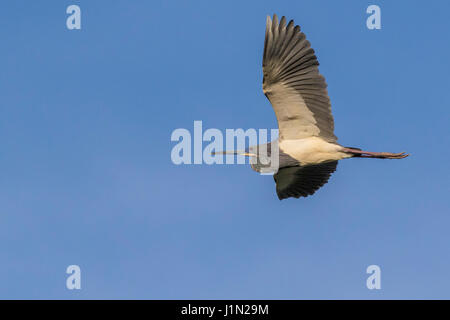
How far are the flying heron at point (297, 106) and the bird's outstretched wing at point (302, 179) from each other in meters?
0.04

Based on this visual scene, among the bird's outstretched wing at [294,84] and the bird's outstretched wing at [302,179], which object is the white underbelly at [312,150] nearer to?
the bird's outstretched wing at [294,84]

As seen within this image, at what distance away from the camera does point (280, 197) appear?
13.3m

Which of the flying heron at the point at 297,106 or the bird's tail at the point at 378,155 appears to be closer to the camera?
the flying heron at the point at 297,106

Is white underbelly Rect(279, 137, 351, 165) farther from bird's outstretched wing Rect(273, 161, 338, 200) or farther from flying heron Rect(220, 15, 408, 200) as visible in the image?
bird's outstretched wing Rect(273, 161, 338, 200)

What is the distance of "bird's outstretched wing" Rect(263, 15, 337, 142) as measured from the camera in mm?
10883

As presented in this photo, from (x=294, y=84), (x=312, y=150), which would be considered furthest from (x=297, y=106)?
(x=312, y=150)

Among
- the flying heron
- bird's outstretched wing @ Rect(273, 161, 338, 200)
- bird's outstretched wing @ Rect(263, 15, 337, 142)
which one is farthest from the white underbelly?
bird's outstretched wing @ Rect(273, 161, 338, 200)

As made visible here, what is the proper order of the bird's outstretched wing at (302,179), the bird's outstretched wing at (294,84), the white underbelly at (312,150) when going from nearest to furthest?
the bird's outstretched wing at (294,84) → the white underbelly at (312,150) → the bird's outstretched wing at (302,179)

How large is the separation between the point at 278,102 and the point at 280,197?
246 cm

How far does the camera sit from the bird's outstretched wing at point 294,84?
10883mm

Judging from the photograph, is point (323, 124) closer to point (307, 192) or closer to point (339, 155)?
point (339, 155)

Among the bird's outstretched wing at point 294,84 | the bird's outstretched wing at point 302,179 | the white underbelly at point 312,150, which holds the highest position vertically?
the bird's outstretched wing at point 294,84

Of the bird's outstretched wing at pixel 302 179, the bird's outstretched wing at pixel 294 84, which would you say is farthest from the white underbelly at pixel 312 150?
the bird's outstretched wing at pixel 302 179

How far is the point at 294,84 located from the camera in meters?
11.2
